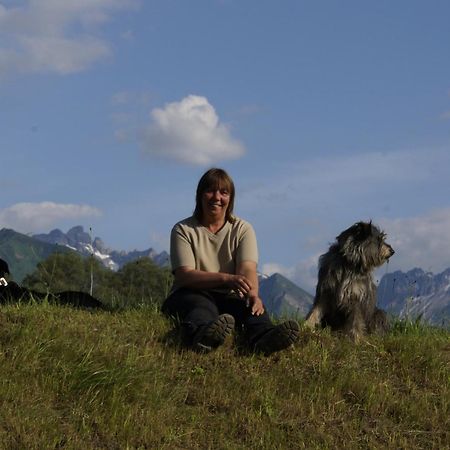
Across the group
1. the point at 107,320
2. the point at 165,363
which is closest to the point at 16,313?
the point at 107,320

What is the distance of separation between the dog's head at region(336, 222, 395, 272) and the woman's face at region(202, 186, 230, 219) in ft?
6.39

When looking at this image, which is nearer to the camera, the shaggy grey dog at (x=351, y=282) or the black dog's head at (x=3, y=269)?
the black dog's head at (x=3, y=269)

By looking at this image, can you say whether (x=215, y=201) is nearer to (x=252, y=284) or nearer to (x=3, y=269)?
(x=252, y=284)

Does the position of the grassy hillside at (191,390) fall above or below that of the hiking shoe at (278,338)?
below

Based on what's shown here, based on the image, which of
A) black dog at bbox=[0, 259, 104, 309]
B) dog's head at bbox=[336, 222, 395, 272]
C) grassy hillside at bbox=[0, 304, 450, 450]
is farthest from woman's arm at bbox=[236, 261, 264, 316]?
black dog at bbox=[0, 259, 104, 309]

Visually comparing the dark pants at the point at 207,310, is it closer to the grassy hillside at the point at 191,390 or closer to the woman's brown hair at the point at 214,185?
the grassy hillside at the point at 191,390

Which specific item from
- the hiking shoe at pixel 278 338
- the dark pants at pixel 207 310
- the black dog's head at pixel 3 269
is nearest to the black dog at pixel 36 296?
the black dog's head at pixel 3 269

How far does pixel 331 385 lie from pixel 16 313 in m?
3.25

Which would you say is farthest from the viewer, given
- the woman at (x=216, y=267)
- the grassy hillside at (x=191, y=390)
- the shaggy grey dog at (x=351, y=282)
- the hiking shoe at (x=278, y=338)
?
the shaggy grey dog at (x=351, y=282)

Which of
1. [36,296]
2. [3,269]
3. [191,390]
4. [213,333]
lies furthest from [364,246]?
[3,269]

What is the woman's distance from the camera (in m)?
8.55

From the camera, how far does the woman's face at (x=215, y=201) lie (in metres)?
8.91

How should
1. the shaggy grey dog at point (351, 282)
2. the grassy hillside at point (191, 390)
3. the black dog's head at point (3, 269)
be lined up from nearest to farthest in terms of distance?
the grassy hillside at point (191, 390) < the black dog's head at point (3, 269) < the shaggy grey dog at point (351, 282)

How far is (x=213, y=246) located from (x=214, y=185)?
700 mm
